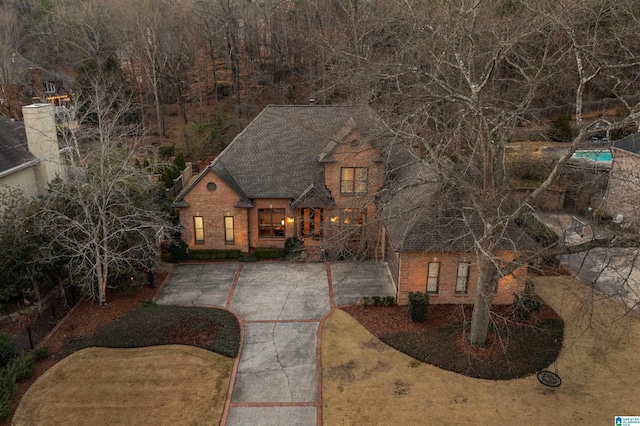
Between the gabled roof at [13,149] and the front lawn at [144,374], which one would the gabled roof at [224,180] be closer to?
the front lawn at [144,374]

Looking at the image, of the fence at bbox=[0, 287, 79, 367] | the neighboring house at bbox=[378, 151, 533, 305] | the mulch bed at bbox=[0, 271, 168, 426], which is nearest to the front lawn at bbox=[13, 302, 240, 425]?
the mulch bed at bbox=[0, 271, 168, 426]

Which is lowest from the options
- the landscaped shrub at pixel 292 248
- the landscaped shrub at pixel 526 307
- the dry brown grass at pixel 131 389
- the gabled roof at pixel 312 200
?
the dry brown grass at pixel 131 389

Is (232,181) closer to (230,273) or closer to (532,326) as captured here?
(230,273)

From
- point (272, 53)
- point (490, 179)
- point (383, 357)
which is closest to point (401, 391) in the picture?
point (383, 357)

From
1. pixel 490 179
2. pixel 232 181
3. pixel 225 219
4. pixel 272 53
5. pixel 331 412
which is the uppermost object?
pixel 272 53

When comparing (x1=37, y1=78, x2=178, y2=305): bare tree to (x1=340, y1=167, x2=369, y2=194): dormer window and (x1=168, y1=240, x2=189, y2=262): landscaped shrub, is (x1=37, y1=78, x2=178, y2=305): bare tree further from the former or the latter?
(x1=340, y1=167, x2=369, y2=194): dormer window

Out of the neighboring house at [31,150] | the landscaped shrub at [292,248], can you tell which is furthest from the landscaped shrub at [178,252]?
the neighboring house at [31,150]
